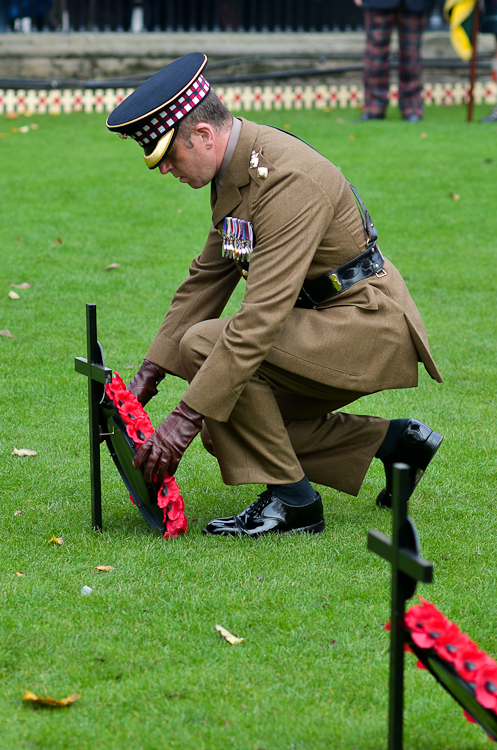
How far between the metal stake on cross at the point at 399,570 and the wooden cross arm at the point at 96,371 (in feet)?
4.16

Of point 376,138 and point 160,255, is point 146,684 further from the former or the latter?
point 376,138

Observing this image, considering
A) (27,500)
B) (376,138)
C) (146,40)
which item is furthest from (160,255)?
(146,40)

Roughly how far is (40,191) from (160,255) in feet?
7.82

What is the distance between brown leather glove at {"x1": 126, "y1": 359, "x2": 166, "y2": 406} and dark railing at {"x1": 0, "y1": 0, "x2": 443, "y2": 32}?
12.9 meters

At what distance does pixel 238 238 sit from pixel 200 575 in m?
1.08

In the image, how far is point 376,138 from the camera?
11.1 meters

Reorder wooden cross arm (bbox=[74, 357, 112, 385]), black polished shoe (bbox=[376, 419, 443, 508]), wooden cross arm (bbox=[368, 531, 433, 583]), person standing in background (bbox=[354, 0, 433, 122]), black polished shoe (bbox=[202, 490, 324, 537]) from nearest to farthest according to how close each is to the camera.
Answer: wooden cross arm (bbox=[368, 531, 433, 583])
wooden cross arm (bbox=[74, 357, 112, 385])
black polished shoe (bbox=[202, 490, 324, 537])
black polished shoe (bbox=[376, 419, 443, 508])
person standing in background (bbox=[354, 0, 433, 122])

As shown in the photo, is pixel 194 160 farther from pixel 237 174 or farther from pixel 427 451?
pixel 427 451

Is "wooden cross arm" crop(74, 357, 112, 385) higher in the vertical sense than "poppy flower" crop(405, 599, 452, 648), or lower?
higher

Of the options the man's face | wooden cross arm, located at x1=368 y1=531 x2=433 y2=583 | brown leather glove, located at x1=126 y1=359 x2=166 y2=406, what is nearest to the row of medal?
the man's face

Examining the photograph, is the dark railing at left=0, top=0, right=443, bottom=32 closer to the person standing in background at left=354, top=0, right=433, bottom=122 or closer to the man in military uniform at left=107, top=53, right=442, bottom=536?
the person standing in background at left=354, top=0, right=433, bottom=122

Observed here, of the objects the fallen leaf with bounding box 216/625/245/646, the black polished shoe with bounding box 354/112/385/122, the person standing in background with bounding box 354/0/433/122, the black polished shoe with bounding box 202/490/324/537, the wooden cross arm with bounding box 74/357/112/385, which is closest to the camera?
the fallen leaf with bounding box 216/625/245/646

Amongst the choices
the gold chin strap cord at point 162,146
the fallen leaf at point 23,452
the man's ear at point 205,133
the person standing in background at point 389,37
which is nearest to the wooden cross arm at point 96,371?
the gold chin strap cord at point 162,146

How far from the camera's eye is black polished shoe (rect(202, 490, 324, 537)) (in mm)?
3215
